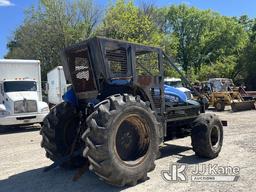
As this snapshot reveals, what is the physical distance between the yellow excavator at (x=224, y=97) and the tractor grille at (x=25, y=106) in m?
10.9

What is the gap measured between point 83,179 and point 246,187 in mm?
2928

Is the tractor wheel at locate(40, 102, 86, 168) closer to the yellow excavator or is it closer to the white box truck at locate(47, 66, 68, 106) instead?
the white box truck at locate(47, 66, 68, 106)

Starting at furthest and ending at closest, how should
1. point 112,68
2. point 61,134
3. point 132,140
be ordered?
1. point 61,134
2. point 112,68
3. point 132,140

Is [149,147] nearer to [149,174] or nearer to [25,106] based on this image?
[149,174]

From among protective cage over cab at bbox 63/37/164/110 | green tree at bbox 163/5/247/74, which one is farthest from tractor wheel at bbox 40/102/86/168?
green tree at bbox 163/5/247/74

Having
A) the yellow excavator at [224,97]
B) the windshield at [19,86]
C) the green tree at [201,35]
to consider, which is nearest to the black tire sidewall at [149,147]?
the windshield at [19,86]

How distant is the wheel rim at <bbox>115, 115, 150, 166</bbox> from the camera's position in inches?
267

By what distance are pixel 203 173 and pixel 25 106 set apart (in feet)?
37.7

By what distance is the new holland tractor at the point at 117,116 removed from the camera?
6.14 meters

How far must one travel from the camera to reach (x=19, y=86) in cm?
1788

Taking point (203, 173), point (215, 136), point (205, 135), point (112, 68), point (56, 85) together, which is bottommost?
point (203, 173)

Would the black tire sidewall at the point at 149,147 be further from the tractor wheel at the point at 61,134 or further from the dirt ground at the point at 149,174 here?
the tractor wheel at the point at 61,134

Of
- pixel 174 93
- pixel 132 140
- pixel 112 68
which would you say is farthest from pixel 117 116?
pixel 174 93

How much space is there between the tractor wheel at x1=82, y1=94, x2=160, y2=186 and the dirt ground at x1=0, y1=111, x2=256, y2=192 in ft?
1.09
